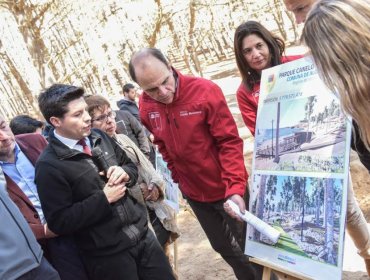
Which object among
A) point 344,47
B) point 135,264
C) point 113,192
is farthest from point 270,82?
point 135,264

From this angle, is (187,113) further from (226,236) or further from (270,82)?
(226,236)

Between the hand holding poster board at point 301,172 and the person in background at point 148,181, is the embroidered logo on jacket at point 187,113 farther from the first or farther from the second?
the person in background at point 148,181

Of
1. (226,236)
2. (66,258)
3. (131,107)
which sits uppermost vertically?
(131,107)

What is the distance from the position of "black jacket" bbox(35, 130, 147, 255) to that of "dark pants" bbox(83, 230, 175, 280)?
2.3 inches

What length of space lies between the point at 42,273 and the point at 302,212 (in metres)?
1.33

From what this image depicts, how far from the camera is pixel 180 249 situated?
4516mm

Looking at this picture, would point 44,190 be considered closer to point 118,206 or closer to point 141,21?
point 118,206

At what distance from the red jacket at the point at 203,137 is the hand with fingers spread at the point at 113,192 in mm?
376

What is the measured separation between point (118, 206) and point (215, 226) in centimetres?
64

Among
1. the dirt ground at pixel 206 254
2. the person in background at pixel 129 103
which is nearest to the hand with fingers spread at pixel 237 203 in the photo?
the dirt ground at pixel 206 254

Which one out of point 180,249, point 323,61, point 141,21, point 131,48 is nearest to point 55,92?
point 323,61

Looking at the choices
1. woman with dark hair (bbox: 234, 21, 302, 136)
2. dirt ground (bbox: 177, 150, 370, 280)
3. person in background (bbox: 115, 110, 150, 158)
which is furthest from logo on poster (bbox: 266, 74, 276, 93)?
person in background (bbox: 115, 110, 150, 158)

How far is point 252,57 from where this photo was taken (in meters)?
2.39

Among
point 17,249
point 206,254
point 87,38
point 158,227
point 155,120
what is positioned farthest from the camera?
point 87,38
